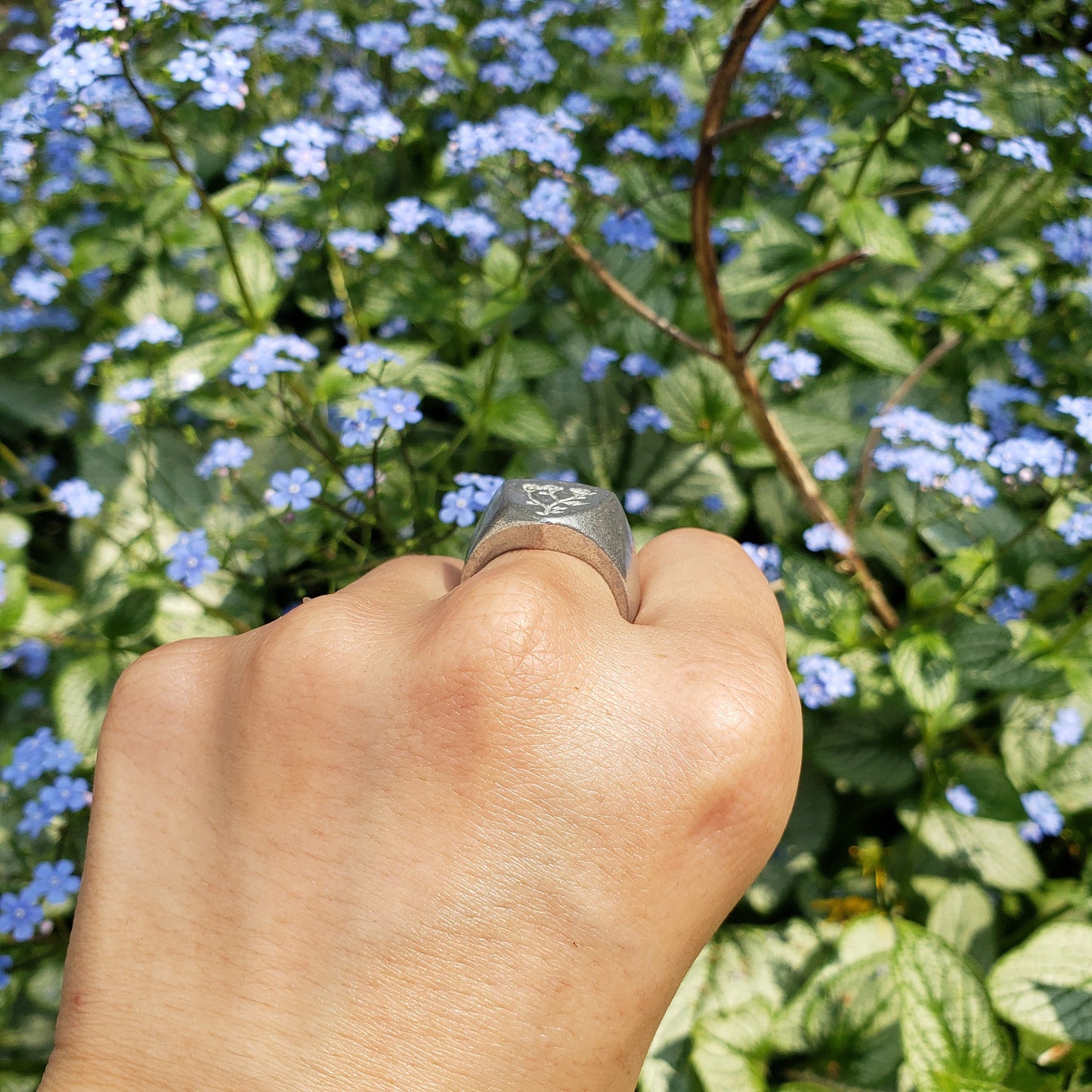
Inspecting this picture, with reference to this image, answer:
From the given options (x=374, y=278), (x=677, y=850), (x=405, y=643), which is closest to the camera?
(x=677, y=850)

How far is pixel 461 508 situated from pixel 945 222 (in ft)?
6.52

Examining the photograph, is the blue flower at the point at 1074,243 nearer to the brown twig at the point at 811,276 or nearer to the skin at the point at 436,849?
the brown twig at the point at 811,276

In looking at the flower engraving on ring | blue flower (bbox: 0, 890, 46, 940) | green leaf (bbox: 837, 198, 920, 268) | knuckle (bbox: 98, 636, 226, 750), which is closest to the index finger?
the flower engraving on ring

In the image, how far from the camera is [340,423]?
2615 mm

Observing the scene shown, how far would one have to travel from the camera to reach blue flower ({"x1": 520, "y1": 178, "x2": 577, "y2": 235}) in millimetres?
2252

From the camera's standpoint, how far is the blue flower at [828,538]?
2205mm

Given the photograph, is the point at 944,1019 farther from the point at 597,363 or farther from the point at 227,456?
the point at 227,456

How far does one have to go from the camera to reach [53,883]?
6.44 ft

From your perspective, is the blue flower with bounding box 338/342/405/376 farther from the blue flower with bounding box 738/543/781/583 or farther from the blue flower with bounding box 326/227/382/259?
the blue flower with bounding box 738/543/781/583

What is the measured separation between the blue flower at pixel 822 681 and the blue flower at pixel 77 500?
2.07 m

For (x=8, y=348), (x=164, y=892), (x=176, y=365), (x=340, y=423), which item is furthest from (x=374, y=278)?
(x=164, y=892)

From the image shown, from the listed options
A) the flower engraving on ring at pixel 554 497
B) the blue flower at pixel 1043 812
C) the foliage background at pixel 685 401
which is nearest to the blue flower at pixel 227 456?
the foliage background at pixel 685 401

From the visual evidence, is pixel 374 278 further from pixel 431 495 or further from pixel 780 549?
pixel 780 549

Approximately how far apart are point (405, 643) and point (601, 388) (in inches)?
76.5
